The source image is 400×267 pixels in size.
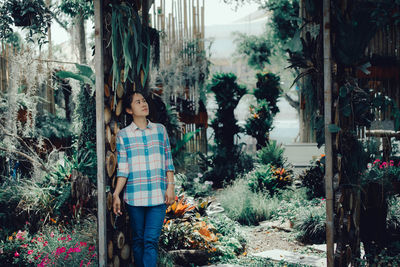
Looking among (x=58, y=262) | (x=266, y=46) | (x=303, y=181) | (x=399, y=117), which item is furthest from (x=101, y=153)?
(x=266, y=46)

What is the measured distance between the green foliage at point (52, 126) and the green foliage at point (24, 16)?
277 cm

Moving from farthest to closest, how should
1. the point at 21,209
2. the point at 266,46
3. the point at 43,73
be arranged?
the point at 266,46
the point at 43,73
the point at 21,209

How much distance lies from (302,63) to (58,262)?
2670 mm

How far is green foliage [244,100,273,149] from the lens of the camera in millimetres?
10102

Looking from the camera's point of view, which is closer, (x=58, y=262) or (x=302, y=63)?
(x=302, y=63)

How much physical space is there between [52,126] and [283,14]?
782 cm

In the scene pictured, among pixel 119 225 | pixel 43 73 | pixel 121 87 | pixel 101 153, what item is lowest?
pixel 119 225

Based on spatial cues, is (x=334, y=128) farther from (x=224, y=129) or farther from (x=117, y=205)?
(x=224, y=129)

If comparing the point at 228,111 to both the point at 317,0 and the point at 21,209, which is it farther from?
the point at 317,0

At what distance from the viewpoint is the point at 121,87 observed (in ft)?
12.2

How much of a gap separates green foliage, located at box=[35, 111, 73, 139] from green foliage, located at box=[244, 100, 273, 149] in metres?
3.94

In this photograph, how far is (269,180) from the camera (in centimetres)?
767

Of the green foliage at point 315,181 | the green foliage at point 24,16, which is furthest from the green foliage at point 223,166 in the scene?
the green foliage at point 24,16

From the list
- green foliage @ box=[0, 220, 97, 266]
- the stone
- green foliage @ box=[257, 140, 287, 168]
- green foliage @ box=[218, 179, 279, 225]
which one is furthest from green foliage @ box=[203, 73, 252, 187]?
green foliage @ box=[0, 220, 97, 266]
